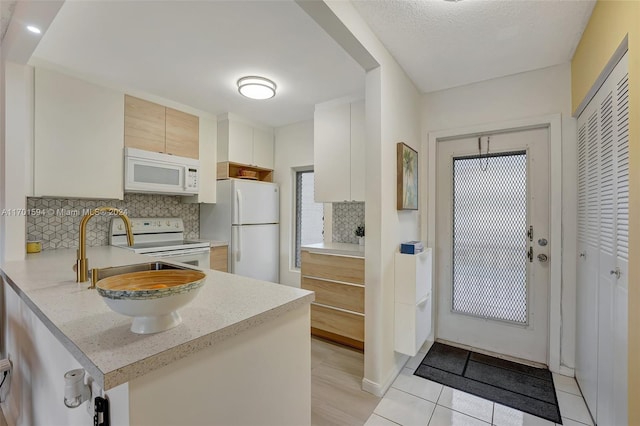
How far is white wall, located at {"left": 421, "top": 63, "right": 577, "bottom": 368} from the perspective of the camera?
224 cm

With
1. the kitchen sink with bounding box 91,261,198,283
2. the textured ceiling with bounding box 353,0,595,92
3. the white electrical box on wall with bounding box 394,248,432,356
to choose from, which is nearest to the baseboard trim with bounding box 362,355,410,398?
the white electrical box on wall with bounding box 394,248,432,356

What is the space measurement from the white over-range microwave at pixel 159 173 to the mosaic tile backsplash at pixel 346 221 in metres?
1.65

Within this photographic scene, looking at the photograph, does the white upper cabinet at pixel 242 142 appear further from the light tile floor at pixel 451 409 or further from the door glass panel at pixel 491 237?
the light tile floor at pixel 451 409

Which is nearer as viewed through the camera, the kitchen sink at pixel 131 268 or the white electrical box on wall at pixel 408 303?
the kitchen sink at pixel 131 268

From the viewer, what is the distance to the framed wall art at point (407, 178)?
7.39 ft

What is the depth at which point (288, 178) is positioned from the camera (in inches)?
159

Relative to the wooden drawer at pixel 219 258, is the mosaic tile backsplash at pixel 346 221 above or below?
above

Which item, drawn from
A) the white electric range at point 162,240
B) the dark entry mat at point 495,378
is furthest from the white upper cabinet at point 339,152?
the dark entry mat at point 495,378

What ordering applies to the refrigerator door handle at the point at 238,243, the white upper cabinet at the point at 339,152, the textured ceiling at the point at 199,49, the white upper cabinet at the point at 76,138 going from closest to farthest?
the textured ceiling at the point at 199,49, the white upper cabinet at the point at 76,138, the white upper cabinet at the point at 339,152, the refrigerator door handle at the point at 238,243

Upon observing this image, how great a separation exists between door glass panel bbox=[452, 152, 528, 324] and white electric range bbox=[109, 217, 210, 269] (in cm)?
256

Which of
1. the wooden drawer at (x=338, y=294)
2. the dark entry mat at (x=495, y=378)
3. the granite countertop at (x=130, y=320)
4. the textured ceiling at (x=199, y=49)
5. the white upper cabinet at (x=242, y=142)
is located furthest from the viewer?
the white upper cabinet at (x=242, y=142)

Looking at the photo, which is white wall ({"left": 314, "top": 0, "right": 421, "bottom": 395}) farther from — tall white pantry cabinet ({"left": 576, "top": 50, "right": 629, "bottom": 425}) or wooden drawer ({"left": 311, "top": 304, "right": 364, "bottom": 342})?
tall white pantry cabinet ({"left": 576, "top": 50, "right": 629, "bottom": 425})

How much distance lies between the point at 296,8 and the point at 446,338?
290cm

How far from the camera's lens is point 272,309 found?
102 cm
